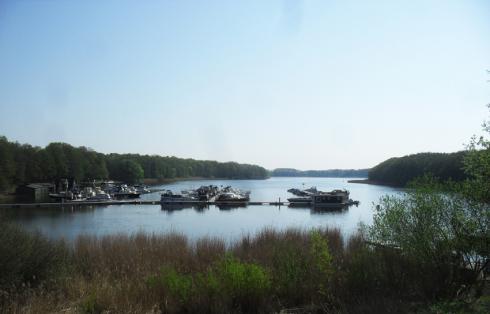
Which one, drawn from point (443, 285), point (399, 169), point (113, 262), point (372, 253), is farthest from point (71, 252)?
point (399, 169)

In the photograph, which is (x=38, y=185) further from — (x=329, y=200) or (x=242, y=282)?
(x=242, y=282)

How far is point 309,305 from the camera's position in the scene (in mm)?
9930

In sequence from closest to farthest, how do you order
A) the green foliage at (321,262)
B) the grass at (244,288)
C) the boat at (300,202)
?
the grass at (244,288)
the green foliage at (321,262)
the boat at (300,202)

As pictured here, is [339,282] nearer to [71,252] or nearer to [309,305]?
[309,305]

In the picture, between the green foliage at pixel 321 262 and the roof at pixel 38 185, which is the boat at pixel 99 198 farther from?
the green foliage at pixel 321 262

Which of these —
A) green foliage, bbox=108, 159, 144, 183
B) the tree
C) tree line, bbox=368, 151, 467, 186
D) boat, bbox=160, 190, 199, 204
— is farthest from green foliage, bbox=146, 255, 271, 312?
green foliage, bbox=108, 159, 144, 183

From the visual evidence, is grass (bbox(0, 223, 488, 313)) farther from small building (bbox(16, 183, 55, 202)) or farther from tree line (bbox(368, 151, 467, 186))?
tree line (bbox(368, 151, 467, 186))

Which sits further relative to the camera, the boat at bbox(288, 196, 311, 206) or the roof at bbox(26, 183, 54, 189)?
the roof at bbox(26, 183, 54, 189)

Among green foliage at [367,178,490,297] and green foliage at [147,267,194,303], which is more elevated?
green foliage at [367,178,490,297]

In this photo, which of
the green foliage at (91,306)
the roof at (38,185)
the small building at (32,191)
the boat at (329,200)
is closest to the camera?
the green foliage at (91,306)

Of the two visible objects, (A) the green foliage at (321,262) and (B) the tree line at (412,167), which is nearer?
(A) the green foliage at (321,262)

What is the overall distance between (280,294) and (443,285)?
12.7ft

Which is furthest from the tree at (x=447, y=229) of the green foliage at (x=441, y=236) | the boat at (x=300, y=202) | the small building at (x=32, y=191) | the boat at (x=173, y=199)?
the small building at (x=32, y=191)

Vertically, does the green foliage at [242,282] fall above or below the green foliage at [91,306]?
above
